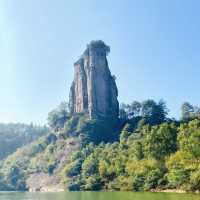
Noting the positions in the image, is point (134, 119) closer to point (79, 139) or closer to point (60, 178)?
point (79, 139)

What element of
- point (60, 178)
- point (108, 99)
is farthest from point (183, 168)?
point (108, 99)

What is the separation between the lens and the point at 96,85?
600ft

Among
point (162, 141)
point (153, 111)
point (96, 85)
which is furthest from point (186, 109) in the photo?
point (162, 141)

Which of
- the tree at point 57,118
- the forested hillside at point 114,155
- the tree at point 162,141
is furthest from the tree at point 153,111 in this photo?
the tree at point 162,141

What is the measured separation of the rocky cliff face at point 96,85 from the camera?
592 ft

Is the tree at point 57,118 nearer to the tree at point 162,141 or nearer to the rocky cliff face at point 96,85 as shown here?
the rocky cliff face at point 96,85

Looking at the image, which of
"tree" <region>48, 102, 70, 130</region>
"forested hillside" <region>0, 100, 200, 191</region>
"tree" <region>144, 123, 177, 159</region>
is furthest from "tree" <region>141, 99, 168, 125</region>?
"tree" <region>144, 123, 177, 159</region>

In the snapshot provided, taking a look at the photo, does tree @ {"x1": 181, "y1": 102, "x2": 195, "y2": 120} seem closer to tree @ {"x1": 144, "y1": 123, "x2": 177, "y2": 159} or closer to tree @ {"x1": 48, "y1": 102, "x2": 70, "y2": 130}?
tree @ {"x1": 48, "y1": 102, "x2": 70, "y2": 130}

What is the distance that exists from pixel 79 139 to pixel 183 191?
89.4 m

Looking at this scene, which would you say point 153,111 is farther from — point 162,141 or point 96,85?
point 162,141

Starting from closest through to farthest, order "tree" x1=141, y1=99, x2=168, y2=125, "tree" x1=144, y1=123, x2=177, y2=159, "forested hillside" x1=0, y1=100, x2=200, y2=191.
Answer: "forested hillside" x1=0, y1=100, x2=200, y2=191 < "tree" x1=144, y1=123, x2=177, y2=159 < "tree" x1=141, y1=99, x2=168, y2=125

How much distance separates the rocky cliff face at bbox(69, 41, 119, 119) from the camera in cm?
18038

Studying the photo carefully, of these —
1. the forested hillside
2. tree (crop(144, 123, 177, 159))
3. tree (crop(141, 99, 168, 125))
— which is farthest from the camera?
tree (crop(141, 99, 168, 125))

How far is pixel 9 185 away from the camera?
149375 mm
